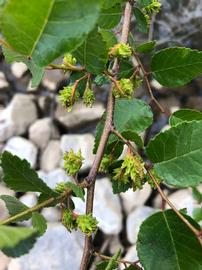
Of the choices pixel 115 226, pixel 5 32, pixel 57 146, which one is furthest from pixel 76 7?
pixel 57 146

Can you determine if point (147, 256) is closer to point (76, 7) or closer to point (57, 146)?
point (76, 7)

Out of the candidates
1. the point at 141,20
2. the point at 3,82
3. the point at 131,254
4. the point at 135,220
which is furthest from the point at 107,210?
the point at 141,20

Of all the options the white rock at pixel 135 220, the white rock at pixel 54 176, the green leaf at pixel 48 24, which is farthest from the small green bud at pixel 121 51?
the white rock at pixel 54 176

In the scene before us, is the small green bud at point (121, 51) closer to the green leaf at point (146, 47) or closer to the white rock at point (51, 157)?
the green leaf at point (146, 47)

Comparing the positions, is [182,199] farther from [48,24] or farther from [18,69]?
[48,24]

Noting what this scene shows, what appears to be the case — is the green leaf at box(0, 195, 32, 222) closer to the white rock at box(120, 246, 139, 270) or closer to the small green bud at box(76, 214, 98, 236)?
the small green bud at box(76, 214, 98, 236)
